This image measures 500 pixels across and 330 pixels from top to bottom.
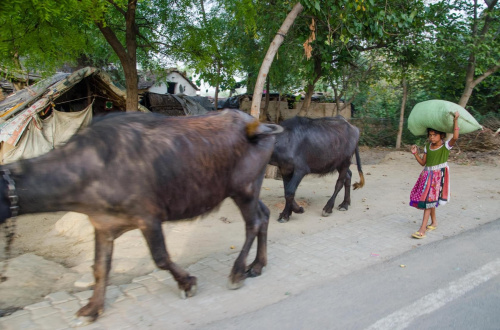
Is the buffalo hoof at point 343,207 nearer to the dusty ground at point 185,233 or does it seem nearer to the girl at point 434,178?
the dusty ground at point 185,233

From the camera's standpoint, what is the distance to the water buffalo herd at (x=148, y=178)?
2.80 m

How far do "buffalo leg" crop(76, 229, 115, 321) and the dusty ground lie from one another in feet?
2.26

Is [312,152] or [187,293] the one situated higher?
[312,152]

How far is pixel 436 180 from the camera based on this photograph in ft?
17.0


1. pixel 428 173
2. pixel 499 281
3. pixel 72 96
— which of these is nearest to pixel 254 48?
pixel 72 96

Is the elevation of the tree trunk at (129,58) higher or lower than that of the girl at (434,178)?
higher

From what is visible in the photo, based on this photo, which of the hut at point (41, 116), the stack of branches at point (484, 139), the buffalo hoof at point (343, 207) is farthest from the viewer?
the stack of branches at point (484, 139)

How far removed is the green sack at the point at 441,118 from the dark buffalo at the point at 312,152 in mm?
1609

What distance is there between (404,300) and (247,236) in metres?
1.55

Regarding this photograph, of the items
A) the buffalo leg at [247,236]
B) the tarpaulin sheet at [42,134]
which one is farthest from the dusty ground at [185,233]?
the tarpaulin sheet at [42,134]

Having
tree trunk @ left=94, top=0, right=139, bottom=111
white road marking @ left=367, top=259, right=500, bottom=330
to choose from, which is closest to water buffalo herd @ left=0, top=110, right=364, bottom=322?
white road marking @ left=367, top=259, right=500, bottom=330

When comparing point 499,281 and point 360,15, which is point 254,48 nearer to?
point 360,15

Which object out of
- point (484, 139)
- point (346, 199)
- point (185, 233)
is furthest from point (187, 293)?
point (484, 139)

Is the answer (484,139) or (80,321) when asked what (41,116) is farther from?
(484,139)
